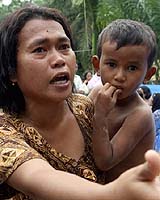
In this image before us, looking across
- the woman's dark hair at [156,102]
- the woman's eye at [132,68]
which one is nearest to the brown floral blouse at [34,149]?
the woman's eye at [132,68]

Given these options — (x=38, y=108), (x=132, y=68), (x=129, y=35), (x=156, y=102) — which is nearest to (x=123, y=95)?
(x=132, y=68)

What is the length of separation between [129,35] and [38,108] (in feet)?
1.63

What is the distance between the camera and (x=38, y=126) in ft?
5.92

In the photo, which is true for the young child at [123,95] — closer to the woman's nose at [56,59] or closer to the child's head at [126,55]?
the child's head at [126,55]

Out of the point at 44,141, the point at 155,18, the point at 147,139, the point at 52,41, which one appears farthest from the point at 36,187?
the point at 155,18

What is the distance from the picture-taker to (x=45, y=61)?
64.9 inches

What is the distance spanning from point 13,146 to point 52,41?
0.39 meters

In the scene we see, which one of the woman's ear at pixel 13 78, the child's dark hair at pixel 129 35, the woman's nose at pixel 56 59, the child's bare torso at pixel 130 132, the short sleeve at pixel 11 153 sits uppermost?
the woman's nose at pixel 56 59

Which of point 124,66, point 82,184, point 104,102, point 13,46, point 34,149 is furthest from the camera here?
point 124,66

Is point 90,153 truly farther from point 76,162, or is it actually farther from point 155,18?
point 155,18

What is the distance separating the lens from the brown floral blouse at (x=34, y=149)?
149cm

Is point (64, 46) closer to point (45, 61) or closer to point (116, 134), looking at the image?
point (45, 61)

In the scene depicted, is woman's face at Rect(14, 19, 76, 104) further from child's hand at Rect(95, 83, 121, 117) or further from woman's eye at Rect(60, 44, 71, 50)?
child's hand at Rect(95, 83, 121, 117)

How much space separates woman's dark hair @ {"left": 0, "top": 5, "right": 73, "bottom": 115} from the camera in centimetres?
172
